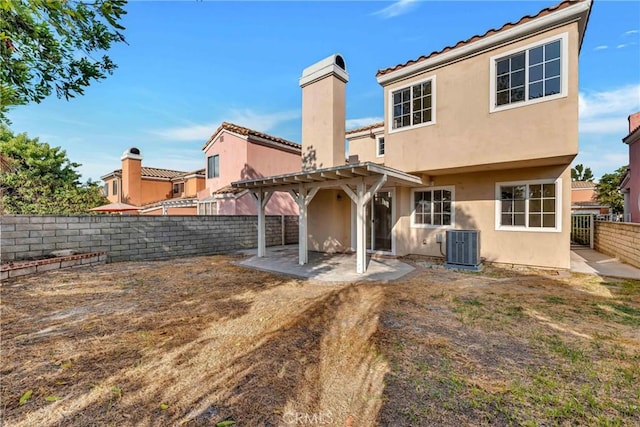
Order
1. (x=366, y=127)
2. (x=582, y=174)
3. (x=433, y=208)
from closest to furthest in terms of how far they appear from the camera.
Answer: (x=433, y=208)
(x=366, y=127)
(x=582, y=174)

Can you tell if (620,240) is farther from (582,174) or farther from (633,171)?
(582,174)

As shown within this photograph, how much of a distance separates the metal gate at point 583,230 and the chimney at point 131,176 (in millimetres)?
29834

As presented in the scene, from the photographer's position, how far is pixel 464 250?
824 cm

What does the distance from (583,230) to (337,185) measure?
1350 cm

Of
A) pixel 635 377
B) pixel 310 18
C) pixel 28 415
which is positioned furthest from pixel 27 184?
pixel 635 377

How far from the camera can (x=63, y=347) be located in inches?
138

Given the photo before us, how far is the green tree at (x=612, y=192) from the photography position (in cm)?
2150

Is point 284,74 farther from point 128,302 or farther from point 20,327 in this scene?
point 20,327

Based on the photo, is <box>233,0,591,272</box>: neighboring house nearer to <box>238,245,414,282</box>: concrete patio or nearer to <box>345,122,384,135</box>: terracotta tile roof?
<box>238,245,414,282</box>: concrete patio

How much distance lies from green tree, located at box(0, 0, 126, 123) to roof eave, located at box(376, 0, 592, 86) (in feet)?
26.3

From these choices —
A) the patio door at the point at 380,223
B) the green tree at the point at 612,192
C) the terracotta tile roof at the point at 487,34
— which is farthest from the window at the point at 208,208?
the green tree at the point at 612,192

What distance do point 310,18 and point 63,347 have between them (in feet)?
35.0

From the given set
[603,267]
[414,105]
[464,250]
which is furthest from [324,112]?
[603,267]

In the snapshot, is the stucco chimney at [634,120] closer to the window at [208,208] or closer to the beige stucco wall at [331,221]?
the beige stucco wall at [331,221]
